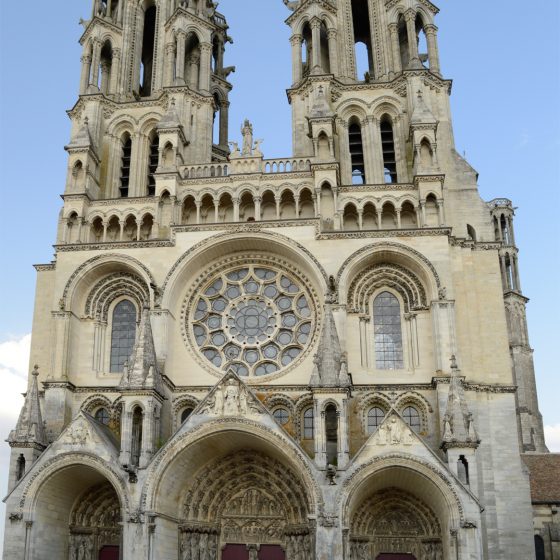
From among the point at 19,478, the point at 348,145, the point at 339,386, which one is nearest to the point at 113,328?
the point at 19,478

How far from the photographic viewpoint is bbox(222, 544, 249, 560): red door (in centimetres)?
2448

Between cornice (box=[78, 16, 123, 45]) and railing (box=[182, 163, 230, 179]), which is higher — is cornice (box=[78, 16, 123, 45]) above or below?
above

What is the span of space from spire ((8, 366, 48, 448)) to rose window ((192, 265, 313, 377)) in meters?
5.74

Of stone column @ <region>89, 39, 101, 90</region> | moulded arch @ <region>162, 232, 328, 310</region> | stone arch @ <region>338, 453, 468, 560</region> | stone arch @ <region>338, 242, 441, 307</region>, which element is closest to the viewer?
stone arch @ <region>338, 453, 468, 560</region>

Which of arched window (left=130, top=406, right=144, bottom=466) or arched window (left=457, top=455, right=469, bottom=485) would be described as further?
arched window (left=130, top=406, right=144, bottom=466)

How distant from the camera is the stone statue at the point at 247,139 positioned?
29.0m

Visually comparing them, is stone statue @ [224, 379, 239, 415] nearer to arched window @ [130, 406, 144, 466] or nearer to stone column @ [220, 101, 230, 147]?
arched window @ [130, 406, 144, 466]

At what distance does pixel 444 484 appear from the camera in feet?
70.3

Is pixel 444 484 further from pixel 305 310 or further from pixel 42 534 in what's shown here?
pixel 42 534

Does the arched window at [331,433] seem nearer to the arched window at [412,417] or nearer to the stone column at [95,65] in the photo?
the arched window at [412,417]

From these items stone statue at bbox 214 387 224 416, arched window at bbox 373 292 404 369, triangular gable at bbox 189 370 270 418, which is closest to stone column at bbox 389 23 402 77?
arched window at bbox 373 292 404 369

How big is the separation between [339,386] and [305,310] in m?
5.04

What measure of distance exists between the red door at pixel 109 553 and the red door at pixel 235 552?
350 centimetres

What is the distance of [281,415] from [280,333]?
117 inches
